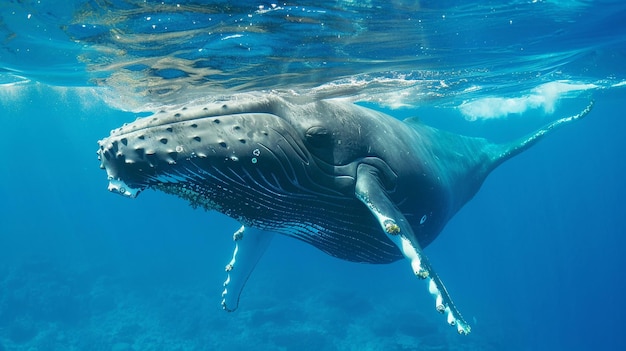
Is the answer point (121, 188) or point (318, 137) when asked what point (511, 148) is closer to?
point (318, 137)

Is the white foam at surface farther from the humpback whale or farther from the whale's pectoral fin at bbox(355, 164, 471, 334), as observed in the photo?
the whale's pectoral fin at bbox(355, 164, 471, 334)

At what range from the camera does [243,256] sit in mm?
7316

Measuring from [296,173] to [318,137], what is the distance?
0.68 metres

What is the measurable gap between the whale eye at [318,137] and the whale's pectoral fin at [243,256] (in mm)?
2198

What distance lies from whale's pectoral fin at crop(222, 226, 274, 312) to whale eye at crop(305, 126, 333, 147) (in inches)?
86.5

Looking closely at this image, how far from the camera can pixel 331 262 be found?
46.4 meters

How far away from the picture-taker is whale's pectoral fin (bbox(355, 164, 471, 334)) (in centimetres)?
447

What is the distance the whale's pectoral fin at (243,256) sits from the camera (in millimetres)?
7129

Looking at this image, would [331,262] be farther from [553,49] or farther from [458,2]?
[458,2]

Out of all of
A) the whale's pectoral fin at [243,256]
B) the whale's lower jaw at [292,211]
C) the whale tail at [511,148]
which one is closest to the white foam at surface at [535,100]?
the whale tail at [511,148]

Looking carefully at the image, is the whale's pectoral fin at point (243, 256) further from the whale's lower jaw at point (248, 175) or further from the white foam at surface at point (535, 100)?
the white foam at surface at point (535, 100)

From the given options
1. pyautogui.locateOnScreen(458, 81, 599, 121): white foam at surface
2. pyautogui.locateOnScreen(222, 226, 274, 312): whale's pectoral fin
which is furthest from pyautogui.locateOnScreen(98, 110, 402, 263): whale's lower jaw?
pyautogui.locateOnScreen(458, 81, 599, 121): white foam at surface

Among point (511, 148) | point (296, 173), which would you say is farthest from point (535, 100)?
point (296, 173)

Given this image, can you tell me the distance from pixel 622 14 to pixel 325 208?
1212cm
